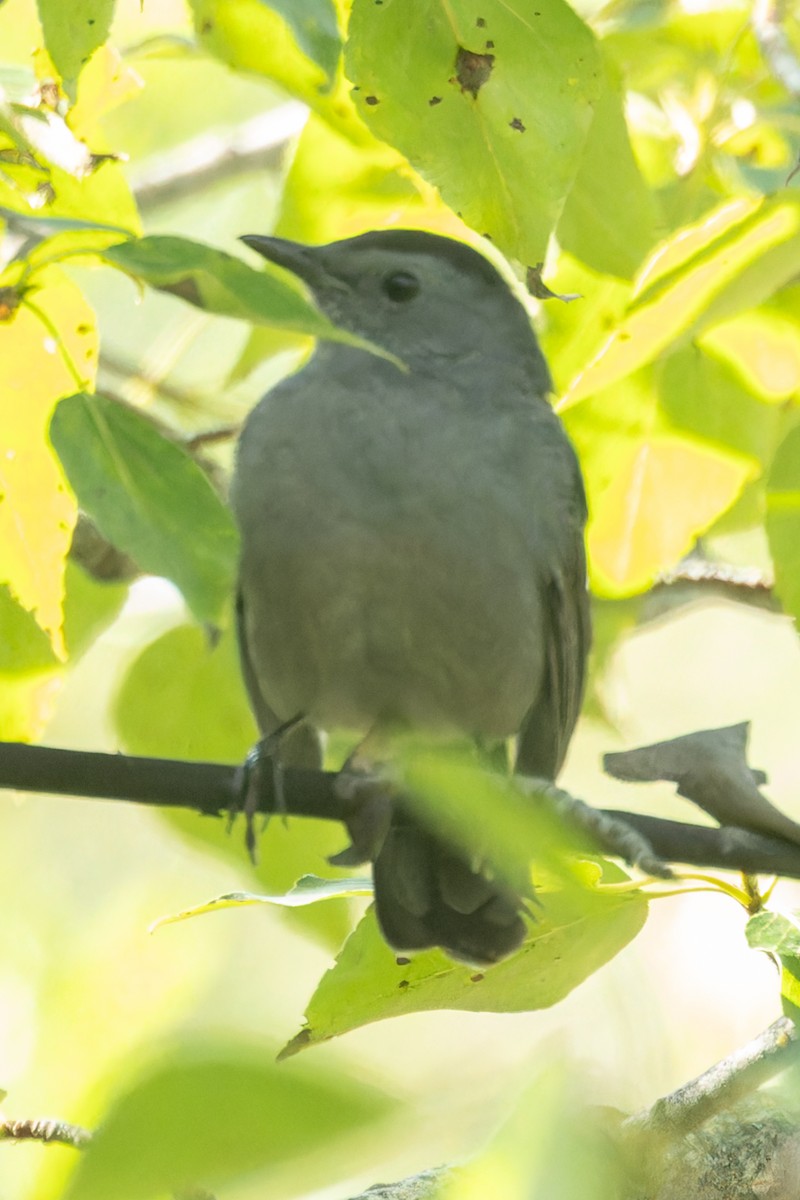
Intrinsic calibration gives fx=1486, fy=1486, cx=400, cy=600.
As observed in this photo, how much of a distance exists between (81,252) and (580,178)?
115 centimetres

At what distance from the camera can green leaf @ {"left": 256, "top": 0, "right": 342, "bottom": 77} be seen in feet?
5.91

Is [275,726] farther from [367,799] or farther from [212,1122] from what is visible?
[212,1122]

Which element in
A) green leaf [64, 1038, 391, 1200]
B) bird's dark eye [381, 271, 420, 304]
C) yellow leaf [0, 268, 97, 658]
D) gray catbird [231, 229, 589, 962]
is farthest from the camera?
bird's dark eye [381, 271, 420, 304]

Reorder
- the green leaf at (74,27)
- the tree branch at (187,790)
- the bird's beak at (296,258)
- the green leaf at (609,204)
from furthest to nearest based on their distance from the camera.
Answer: the bird's beak at (296,258)
the green leaf at (609,204)
the tree branch at (187,790)
the green leaf at (74,27)

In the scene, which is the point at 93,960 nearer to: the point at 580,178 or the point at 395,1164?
the point at 580,178

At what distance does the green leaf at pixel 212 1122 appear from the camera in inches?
29.1

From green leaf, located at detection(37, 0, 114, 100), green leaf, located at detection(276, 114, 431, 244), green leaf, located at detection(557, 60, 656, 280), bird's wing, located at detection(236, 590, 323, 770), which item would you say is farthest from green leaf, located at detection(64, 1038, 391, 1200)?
bird's wing, located at detection(236, 590, 323, 770)

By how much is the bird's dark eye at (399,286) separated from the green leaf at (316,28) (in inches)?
81.2

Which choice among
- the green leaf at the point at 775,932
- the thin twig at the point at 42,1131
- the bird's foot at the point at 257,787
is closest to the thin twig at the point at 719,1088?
the green leaf at the point at 775,932

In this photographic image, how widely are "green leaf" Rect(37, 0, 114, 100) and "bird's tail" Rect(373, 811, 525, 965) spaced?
1630mm

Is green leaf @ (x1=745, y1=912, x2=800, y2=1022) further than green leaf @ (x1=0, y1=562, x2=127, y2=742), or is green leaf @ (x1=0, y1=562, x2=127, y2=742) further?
green leaf @ (x1=0, y1=562, x2=127, y2=742)

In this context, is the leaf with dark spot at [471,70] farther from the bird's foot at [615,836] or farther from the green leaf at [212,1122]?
the green leaf at [212,1122]

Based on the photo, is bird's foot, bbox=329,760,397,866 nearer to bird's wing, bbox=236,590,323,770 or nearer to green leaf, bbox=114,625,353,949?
green leaf, bbox=114,625,353,949

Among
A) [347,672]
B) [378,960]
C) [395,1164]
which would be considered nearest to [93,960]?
[347,672]
